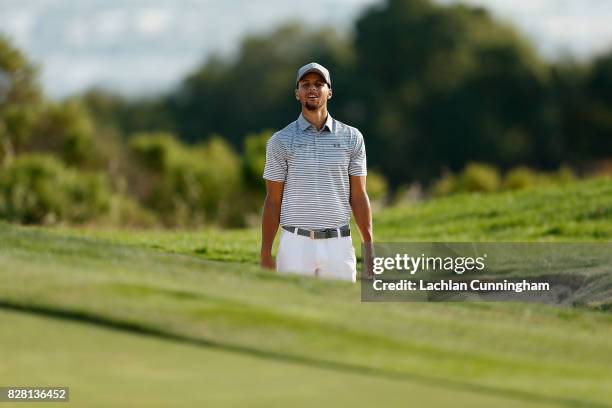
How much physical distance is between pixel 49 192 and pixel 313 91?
16033mm

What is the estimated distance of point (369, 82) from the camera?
71250 millimetres

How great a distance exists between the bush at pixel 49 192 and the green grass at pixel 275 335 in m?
12.6

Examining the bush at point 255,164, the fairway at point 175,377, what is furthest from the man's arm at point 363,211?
the bush at point 255,164

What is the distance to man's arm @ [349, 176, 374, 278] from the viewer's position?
8172mm

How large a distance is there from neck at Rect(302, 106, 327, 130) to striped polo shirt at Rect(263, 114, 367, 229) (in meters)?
0.03

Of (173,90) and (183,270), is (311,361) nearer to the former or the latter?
(183,270)

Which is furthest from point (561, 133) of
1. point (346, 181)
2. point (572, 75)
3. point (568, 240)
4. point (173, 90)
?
point (346, 181)

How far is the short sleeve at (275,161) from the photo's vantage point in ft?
26.3

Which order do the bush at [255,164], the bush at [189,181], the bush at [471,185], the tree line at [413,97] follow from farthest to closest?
the tree line at [413,97] → the bush at [255,164] → the bush at [189,181] → the bush at [471,185]

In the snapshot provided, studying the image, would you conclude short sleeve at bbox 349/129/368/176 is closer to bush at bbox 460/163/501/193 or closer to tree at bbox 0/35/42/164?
bush at bbox 460/163/501/193

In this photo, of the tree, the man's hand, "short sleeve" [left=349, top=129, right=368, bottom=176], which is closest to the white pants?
the man's hand

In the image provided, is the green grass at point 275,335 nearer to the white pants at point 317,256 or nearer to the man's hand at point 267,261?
the white pants at point 317,256

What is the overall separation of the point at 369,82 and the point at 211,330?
66.1m

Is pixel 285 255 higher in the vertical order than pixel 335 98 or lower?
lower
